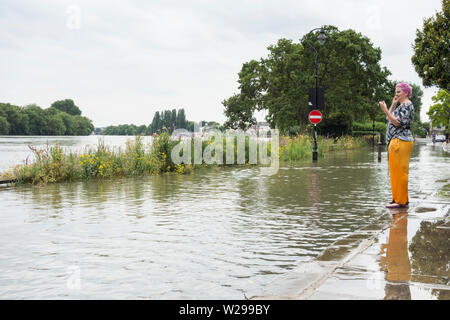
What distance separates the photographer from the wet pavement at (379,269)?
13.1 ft

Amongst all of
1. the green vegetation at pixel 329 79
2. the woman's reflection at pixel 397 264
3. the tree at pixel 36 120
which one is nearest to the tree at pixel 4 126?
the tree at pixel 36 120

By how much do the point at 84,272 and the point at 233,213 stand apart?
14.2 ft

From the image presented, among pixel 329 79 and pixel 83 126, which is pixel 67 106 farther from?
pixel 329 79

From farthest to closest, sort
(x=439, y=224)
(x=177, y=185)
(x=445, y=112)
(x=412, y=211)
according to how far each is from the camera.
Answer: (x=445, y=112)
(x=177, y=185)
(x=412, y=211)
(x=439, y=224)

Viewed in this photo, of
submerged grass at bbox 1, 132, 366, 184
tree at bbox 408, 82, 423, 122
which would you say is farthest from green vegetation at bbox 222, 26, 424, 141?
tree at bbox 408, 82, 423, 122

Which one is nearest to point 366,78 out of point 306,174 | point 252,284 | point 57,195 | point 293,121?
point 293,121

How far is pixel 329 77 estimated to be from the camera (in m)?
49.0

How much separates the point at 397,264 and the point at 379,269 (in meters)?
0.33

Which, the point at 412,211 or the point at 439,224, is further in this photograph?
the point at 412,211

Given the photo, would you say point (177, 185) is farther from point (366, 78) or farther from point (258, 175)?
point (366, 78)

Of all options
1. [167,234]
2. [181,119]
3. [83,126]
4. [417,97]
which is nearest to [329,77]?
[181,119]

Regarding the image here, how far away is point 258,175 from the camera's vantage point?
1716 centimetres

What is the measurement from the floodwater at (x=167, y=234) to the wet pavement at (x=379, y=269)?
0.33 m

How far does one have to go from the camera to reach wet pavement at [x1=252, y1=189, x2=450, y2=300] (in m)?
3.99
